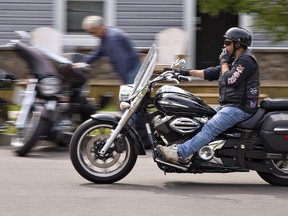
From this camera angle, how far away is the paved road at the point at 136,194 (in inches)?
275

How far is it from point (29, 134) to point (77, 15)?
6159mm

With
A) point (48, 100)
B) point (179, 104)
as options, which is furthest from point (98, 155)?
point (48, 100)

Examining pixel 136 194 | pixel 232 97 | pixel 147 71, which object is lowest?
pixel 136 194

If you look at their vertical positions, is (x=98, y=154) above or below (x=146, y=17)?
below

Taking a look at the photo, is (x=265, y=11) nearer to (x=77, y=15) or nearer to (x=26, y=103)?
(x=26, y=103)

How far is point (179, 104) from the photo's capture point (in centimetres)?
795

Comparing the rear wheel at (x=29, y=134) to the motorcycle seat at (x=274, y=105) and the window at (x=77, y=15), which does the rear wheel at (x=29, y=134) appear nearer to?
the motorcycle seat at (x=274, y=105)

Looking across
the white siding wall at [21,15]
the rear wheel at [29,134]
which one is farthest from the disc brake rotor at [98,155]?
the white siding wall at [21,15]

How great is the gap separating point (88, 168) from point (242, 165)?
153 centimetres

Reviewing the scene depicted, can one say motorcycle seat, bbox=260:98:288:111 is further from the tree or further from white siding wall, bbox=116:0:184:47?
white siding wall, bbox=116:0:184:47

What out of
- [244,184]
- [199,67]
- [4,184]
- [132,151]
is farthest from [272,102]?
[199,67]

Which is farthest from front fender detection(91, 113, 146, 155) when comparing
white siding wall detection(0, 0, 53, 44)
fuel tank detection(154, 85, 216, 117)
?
white siding wall detection(0, 0, 53, 44)

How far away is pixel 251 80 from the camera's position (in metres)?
7.92

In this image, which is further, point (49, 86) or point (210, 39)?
point (210, 39)
